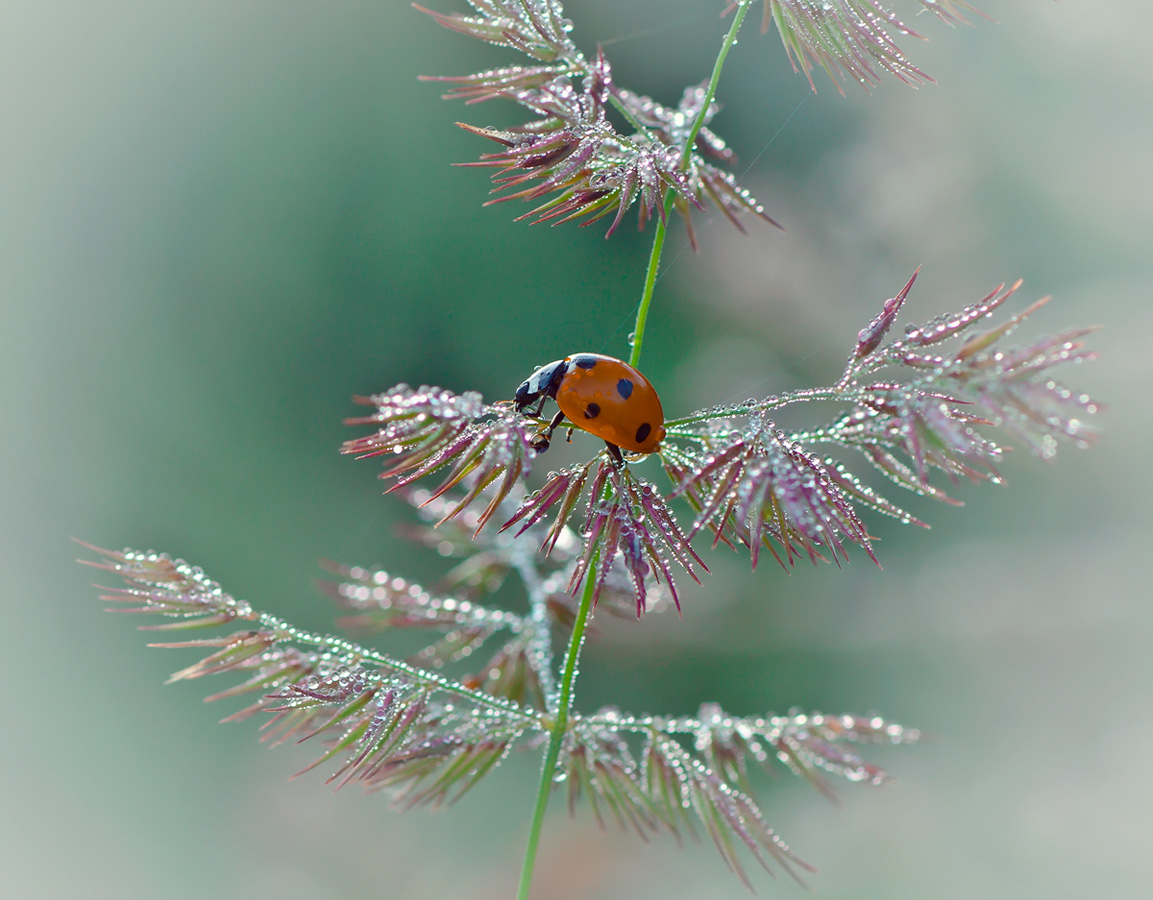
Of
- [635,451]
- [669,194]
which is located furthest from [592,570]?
[669,194]

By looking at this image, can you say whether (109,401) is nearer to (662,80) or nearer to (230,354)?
(230,354)

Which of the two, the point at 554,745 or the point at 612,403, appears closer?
the point at 612,403

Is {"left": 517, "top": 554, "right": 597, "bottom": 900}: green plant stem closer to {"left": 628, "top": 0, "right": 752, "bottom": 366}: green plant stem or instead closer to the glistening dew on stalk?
the glistening dew on stalk

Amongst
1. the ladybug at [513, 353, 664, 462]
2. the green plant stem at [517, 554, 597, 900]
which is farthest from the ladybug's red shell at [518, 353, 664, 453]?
the green plant stem at [517, 554, 597, 900]

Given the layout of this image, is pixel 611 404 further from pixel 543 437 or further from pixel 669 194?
pixel 669 194

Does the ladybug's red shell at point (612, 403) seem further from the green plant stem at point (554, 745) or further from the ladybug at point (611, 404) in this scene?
the green plant stem at point (554, 745)

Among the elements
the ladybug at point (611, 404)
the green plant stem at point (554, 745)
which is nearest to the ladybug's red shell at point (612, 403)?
the ladybug at point (611, 404)

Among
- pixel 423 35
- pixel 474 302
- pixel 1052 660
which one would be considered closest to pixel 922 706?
pixel 1052 660

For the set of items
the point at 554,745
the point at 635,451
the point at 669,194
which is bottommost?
the point at 554,745
